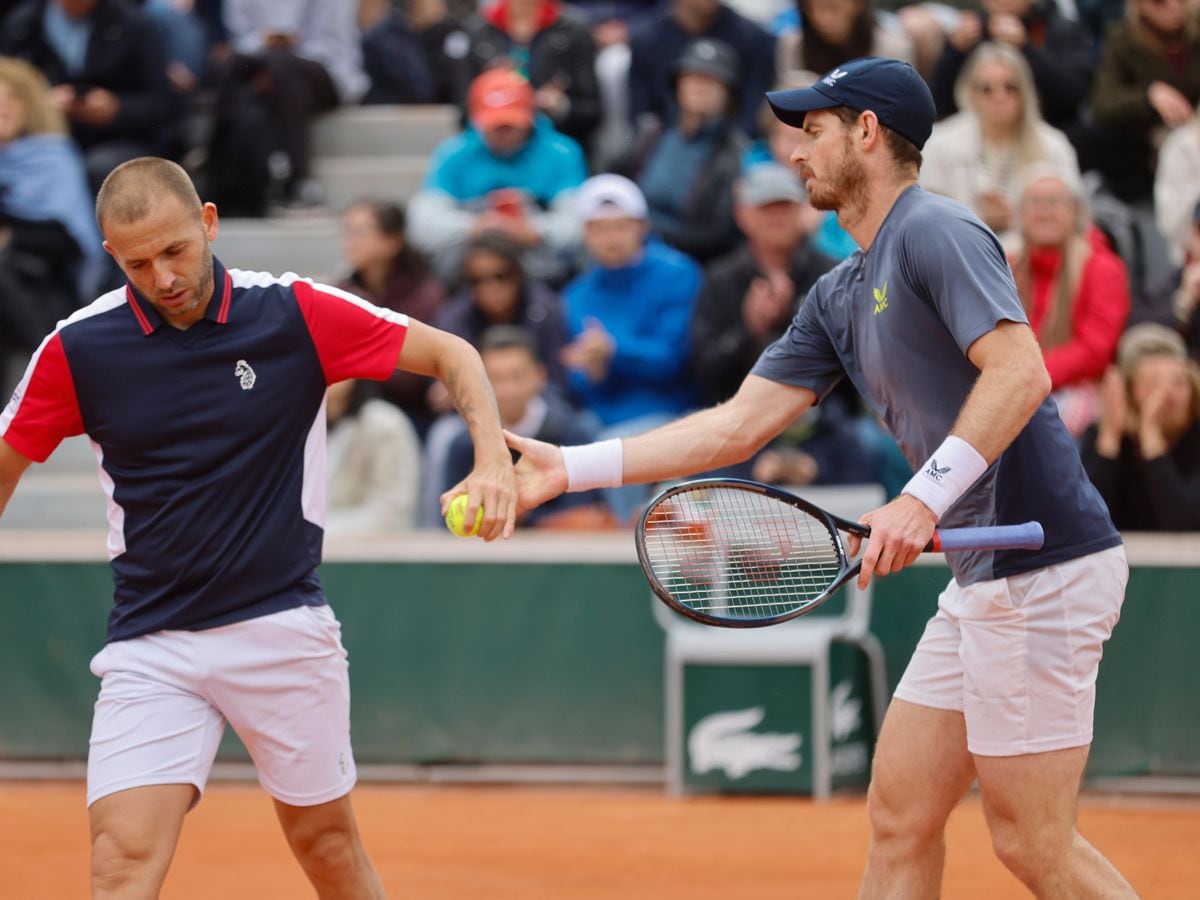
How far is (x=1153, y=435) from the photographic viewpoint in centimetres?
711

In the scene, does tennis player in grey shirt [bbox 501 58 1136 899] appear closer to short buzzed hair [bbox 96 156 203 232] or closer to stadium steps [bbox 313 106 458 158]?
short buzzed hair [bbox 96 156 203 232]

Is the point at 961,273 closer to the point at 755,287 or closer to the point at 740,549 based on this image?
the point at 740,549

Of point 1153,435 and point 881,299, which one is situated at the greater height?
point 881,299

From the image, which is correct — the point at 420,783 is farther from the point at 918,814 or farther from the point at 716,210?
the point at 918,814

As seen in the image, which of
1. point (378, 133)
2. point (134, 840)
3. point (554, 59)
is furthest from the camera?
point (378, 133)

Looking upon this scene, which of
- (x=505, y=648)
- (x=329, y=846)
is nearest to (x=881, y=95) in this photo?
(x=329, y=846)

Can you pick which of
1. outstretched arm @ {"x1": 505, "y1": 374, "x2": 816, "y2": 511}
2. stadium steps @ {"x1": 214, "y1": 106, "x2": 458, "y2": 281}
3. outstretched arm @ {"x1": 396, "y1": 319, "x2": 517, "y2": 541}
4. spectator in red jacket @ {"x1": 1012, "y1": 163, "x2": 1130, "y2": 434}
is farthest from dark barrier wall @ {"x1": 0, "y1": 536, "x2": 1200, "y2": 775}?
outstretched arm @ {"x1": 396, "y1": 319, "x2": 517, "y2": 541}

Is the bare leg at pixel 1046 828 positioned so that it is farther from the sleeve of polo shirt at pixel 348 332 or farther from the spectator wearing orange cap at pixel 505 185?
the spectator wearing orange cap at pixel 505 185

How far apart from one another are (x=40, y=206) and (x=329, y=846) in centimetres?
626

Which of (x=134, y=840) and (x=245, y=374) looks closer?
(x=134, y=840)

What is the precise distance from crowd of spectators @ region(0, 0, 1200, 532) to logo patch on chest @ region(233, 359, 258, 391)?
3421 millimetres

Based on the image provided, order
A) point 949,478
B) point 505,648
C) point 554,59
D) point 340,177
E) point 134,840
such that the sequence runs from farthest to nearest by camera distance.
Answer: point 340,177
point 554,59
point 505,648
point 134,840
point 949,478

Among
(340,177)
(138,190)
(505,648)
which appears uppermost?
(138,190)

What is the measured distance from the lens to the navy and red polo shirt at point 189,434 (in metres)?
4.11
